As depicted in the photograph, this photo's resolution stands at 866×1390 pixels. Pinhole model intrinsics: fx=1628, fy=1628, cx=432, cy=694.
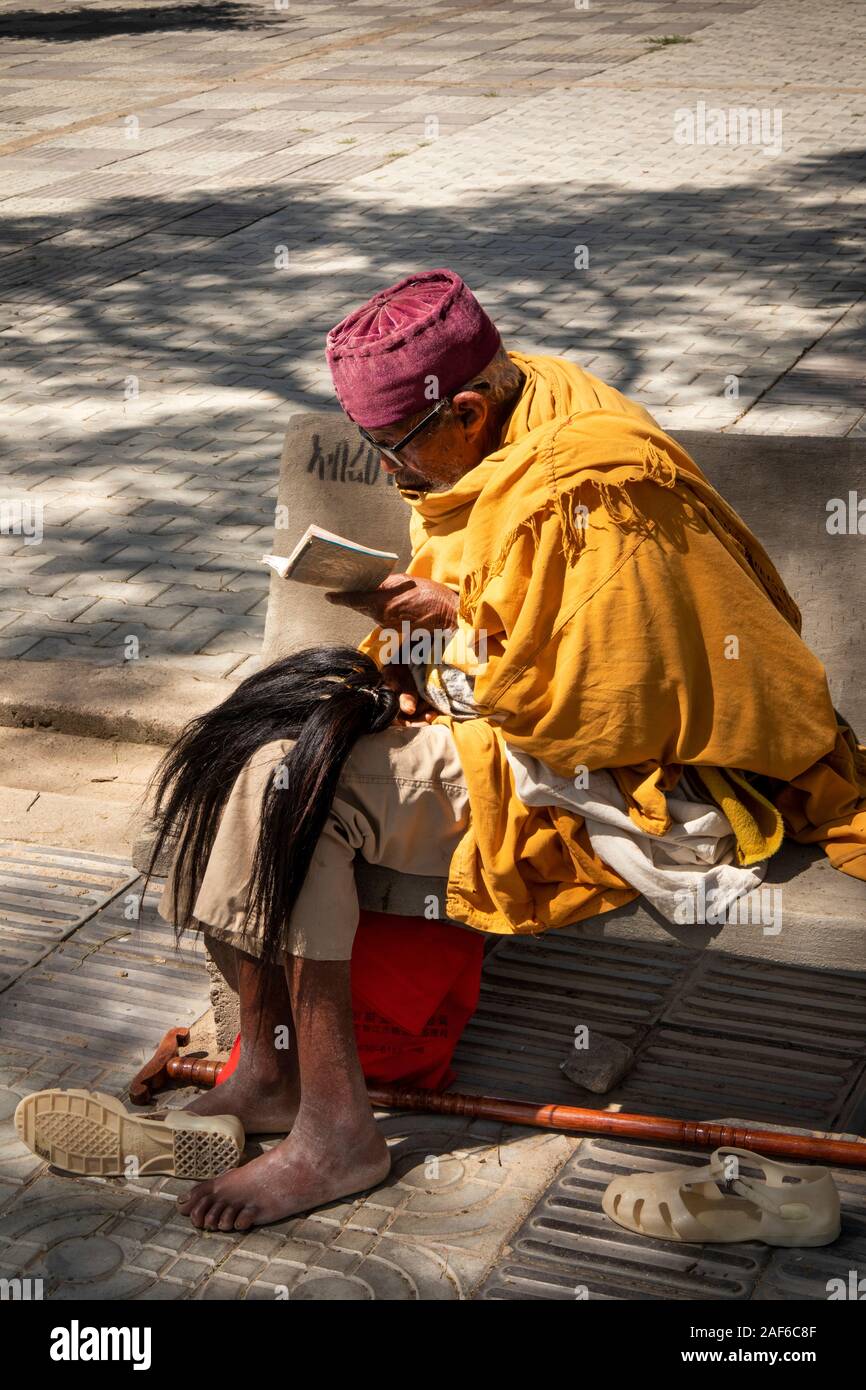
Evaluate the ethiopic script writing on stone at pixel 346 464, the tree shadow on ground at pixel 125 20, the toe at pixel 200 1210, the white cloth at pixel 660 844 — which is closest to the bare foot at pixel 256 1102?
the toe at pixel 200 1210

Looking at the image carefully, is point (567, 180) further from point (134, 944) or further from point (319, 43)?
point (134, 944)

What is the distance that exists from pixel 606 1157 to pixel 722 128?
11847 mm

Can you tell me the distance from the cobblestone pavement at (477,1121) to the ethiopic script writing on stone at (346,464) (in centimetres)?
110

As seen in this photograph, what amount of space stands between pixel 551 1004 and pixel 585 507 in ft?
4.20

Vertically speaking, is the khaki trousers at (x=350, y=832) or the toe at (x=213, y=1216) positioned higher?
the khaki trousers at (x=350, y=832)

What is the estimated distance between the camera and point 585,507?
2.82 meters

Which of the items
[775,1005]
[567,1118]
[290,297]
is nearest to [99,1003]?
[567,1118]

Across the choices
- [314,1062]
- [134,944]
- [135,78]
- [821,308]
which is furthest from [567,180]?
[314,1062]

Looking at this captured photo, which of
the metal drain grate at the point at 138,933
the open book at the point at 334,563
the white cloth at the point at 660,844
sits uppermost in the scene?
the open book at the point at 334,563

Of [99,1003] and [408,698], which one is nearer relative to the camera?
[408,698]

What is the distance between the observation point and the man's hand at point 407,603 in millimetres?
3107

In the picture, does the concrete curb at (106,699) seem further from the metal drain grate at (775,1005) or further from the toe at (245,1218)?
the toe at (245,1218)

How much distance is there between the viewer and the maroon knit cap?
10.2 ft

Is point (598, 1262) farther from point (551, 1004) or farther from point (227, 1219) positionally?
point (551, 1004)
